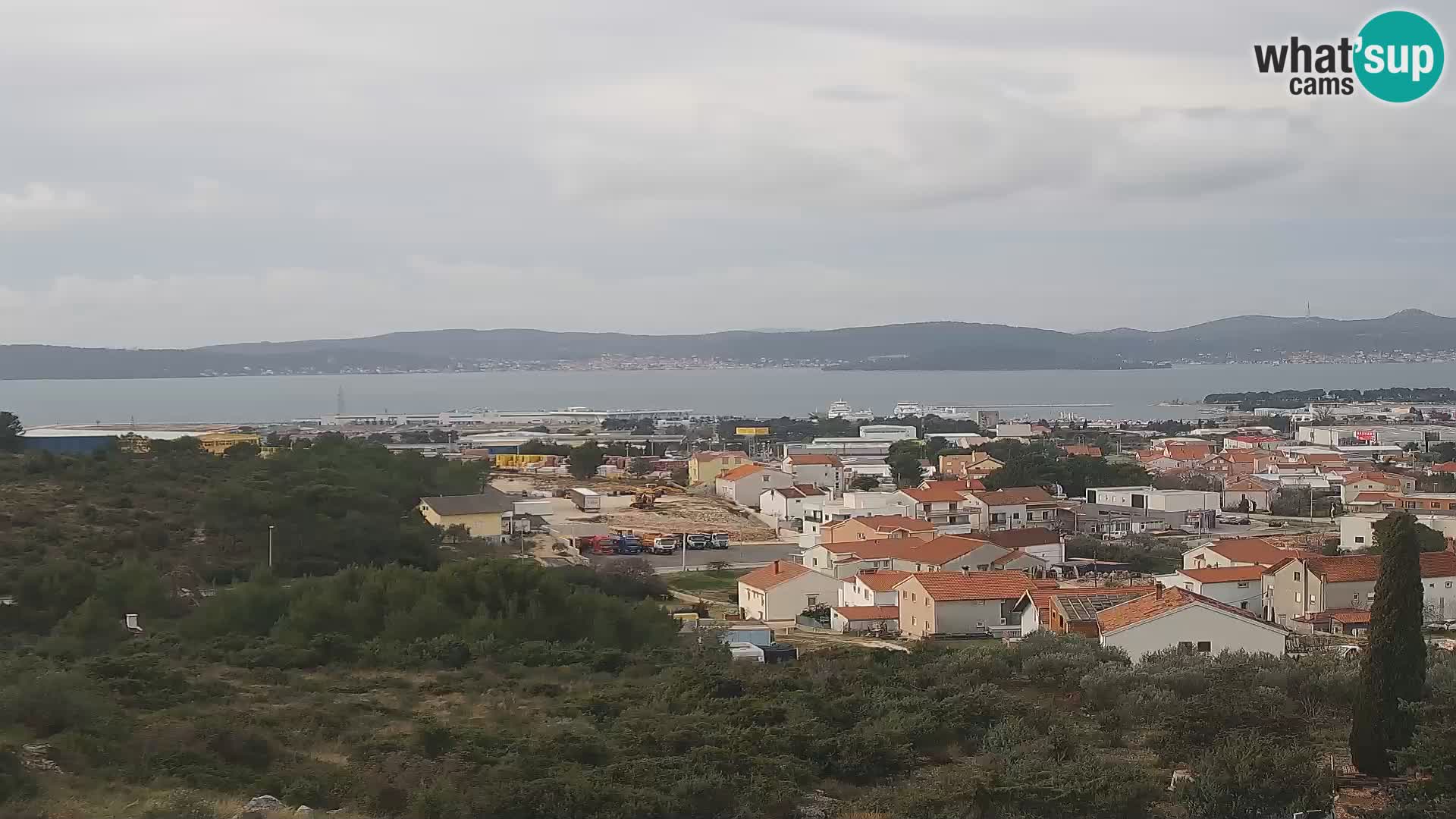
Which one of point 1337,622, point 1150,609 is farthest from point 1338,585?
point 1150,609

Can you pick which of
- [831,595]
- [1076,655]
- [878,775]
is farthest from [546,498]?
[878,775]

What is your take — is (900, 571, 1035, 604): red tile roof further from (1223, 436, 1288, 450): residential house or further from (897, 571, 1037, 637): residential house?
(1223, 436, 1288, 450): residential house

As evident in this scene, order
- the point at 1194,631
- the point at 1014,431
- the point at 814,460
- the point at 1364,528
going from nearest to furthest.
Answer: the point at 1194,631, the point at 1364,528, the point at 814,460, the point at 1014,431

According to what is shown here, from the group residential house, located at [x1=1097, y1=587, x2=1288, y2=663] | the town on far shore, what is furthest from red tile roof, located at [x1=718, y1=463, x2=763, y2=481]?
residential house, located at [x1=1097, y1=587, x2=1288, y2=663]

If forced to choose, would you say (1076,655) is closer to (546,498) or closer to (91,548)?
(91,548)

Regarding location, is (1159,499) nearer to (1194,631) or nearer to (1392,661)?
(1194,631)

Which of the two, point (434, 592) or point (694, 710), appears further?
point (434, 592)

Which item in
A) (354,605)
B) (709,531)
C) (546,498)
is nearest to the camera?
(354,605)
